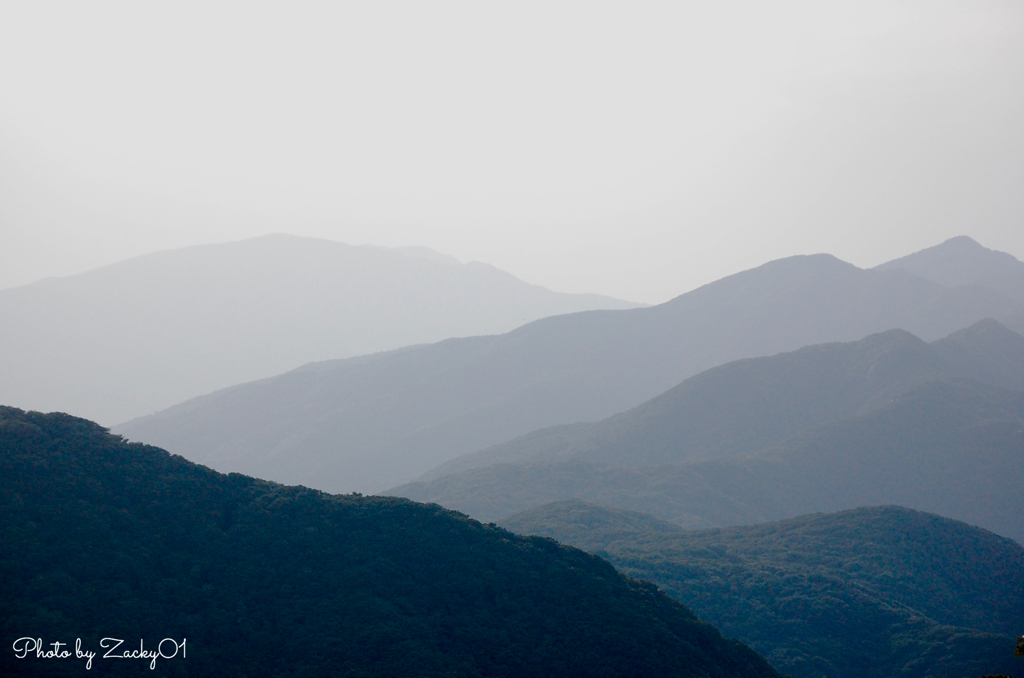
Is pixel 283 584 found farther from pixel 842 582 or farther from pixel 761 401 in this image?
pixel 761 401

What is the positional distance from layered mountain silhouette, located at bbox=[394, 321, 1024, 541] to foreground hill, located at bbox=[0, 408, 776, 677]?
64711 millimetres

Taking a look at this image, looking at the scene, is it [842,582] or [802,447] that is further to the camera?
[802,447]

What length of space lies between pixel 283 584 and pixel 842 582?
44105 millimetres

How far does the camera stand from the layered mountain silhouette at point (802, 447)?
104938 mm

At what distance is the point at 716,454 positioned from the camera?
132 meters

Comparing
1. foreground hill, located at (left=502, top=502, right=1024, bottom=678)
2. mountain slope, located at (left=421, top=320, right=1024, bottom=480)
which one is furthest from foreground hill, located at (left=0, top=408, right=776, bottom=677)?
mountain slope, located at (left=421, top=320, right=1024, bottom=480)

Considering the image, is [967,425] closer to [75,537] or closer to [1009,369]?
[1009,369]

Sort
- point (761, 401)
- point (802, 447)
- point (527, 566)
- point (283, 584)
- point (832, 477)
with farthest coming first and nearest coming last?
point (761, 401) < point (802, 447) < point (832, 477) < point (527, 566) < point (283, 584)

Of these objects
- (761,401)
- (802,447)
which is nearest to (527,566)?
A: (802,447)

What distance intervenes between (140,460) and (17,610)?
36.5 ft

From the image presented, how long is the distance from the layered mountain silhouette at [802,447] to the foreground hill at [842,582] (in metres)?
24.7

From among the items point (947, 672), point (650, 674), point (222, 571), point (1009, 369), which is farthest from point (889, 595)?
point (1009, 369)

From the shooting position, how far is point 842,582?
190 ft

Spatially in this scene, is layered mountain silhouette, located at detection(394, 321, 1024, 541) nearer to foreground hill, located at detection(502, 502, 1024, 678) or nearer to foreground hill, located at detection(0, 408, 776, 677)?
foreground hill, located at detection(502, 502, 1024, 678)
